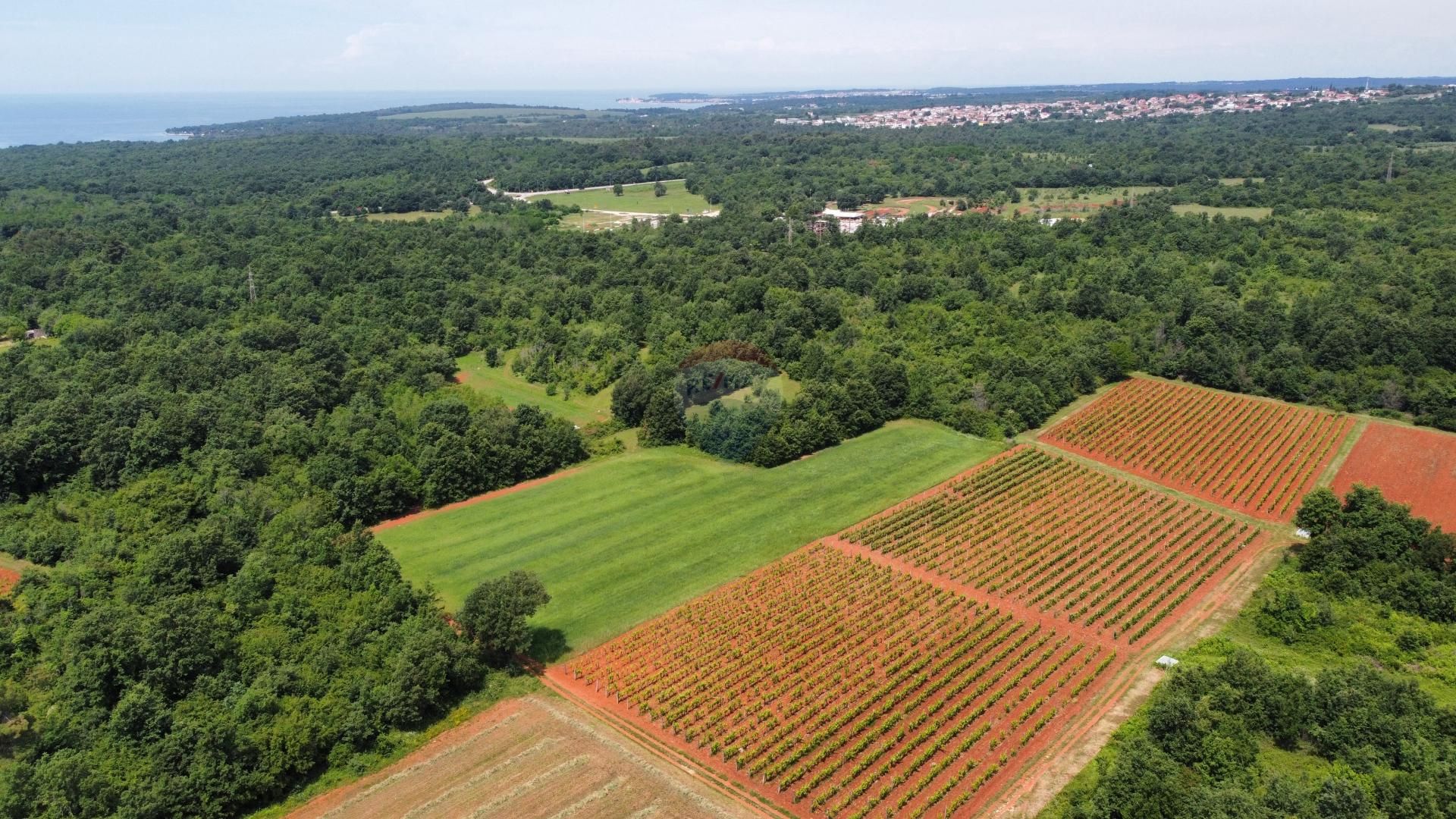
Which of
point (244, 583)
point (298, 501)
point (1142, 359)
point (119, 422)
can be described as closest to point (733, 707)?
point (244, 583)

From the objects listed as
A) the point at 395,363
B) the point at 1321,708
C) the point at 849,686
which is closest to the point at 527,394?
the point at 395,363

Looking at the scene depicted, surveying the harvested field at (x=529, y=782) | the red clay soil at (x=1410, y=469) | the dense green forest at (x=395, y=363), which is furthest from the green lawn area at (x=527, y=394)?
the red clay soil at (x=1410, y=469)

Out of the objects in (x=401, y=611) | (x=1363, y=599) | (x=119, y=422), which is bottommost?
(x=1363, y=599)

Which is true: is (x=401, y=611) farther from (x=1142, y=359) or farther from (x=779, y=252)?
(x=779, y=252)

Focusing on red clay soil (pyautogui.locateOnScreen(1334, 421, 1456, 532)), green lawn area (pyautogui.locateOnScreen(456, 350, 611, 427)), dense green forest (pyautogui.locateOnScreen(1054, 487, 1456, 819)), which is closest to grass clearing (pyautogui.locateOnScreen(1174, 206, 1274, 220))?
red clay soil (pyautogui.locateOnScreen(1334, 421, 1456, 532))

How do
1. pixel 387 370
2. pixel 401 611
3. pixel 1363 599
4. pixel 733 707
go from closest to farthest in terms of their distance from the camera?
pixel 733 707 < pixel 401 611 < pixel 1363 599 < pixel 387 370

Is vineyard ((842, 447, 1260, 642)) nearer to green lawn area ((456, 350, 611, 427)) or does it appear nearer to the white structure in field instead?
green lawn area ((456, 350, 611, 427))
